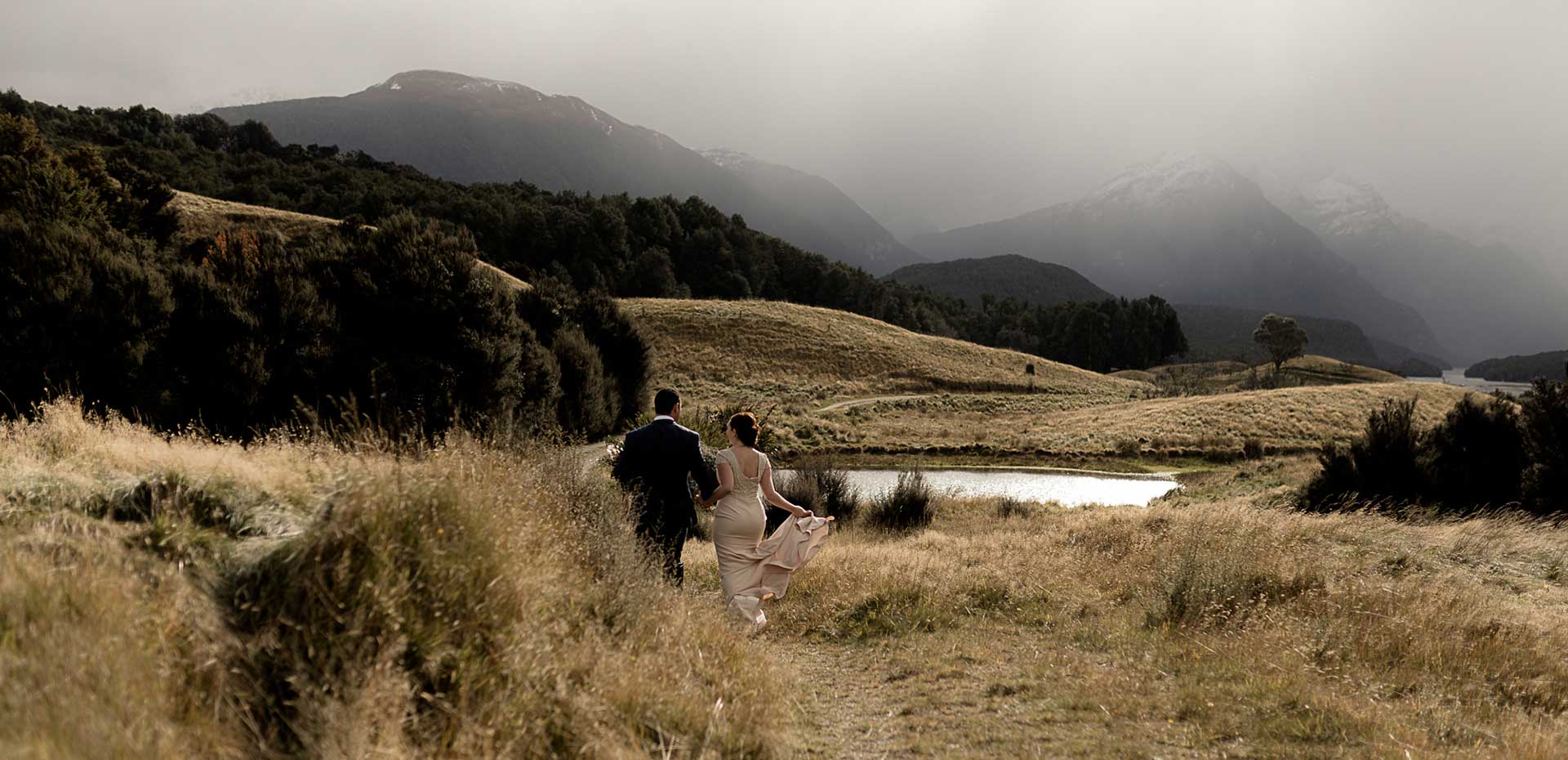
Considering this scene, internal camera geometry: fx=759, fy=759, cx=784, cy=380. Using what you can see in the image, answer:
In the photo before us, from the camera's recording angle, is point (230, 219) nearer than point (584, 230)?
Yes

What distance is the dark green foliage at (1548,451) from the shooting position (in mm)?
15391

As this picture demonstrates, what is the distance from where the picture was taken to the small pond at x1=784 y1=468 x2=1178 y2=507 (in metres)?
24.4

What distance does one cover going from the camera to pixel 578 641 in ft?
14.3

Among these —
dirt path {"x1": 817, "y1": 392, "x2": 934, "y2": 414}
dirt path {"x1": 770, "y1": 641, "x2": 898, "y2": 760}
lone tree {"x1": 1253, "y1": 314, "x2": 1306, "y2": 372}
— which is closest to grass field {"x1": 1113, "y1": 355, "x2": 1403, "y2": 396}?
lone tree {"x1": 1253, "y1": 314, "x2": 1306, "y2": 372}

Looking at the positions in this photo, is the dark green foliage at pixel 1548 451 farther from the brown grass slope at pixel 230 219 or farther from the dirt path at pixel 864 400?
the brown grass slope at pixel 230 219

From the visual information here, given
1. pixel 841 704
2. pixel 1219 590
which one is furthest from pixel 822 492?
pixel 841 704

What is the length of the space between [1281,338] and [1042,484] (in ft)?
268

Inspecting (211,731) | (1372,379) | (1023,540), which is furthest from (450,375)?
(1372,379)

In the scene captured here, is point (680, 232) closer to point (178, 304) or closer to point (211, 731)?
point (178, 304)

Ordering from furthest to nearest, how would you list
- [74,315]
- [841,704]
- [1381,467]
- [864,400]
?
[864,400]
[1381,467]
[74,315]
[841,704]

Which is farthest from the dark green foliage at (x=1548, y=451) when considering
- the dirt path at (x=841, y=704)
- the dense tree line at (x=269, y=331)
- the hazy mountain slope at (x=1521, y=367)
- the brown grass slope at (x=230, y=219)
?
the hazy mountain slope at (x=1521, y=367)

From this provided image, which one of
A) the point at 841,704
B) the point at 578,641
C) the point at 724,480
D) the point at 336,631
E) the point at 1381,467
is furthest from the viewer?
the point at 1381,467

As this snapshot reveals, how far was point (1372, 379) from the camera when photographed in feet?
293

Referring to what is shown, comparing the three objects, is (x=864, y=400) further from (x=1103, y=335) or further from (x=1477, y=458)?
(x=1103, y=335)
